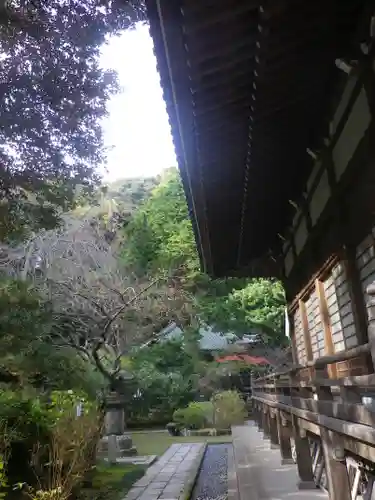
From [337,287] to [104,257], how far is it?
11.3 meters

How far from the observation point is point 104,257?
15414 millimetres

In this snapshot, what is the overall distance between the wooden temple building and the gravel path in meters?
2.05

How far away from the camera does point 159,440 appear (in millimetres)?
15391

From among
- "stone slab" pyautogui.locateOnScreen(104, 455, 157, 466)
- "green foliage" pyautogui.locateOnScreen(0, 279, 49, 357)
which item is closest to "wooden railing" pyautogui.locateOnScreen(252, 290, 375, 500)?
"green foliage" pyautogui.locateOnScreen(0, 279, 49, 357)

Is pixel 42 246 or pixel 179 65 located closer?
pixel 179 65

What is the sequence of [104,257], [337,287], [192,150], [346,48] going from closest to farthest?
[346,48], [192,150], [337,287], [104,257]

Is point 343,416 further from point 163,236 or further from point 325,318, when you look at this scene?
point 163,236

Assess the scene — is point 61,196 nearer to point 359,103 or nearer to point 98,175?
point 98,175

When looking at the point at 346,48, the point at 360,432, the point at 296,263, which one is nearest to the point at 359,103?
the point at 346,48

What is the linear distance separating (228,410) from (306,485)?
12.4 m

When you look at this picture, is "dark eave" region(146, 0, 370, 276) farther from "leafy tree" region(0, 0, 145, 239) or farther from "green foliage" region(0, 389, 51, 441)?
"green foliage" region(0, 389, 51, 441)

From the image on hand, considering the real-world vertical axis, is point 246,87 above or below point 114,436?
above

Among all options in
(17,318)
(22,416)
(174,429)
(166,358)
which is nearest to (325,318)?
(17,318)

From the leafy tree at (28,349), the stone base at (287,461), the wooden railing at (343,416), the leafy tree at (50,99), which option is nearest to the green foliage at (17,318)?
the leafy tree at (28,349)
